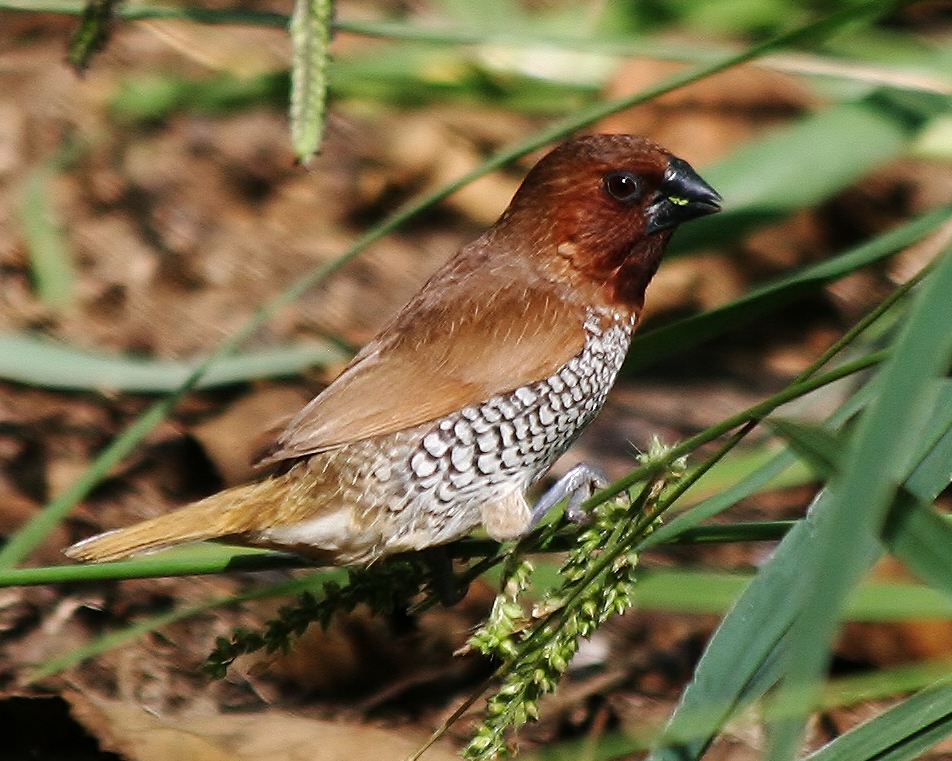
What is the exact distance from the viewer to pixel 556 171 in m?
3.42

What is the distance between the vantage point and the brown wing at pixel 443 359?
303 centimetres

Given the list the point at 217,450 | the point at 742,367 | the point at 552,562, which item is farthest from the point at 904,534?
the point at 742,367

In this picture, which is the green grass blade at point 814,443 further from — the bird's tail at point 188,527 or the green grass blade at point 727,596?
the bird's tail at point 188,527

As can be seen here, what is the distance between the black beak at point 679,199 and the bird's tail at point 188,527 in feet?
3.50

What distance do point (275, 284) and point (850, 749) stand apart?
3.64 meters

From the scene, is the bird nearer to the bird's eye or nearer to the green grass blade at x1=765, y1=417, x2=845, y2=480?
the bird's eye

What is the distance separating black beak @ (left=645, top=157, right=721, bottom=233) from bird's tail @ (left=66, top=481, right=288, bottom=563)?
107 cm

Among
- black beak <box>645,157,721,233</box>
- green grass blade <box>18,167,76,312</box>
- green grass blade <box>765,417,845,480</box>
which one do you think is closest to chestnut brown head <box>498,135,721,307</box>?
black beak <box>645,157,721,233</box>

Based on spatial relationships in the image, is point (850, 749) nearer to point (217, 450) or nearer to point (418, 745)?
point (418, 745)

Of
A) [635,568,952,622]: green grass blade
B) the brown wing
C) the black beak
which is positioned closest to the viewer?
[635,568,952,622]: green grass blade

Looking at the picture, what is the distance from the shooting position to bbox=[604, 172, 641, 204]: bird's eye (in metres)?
3.33

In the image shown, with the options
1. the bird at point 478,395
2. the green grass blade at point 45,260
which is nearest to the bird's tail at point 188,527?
the bird at point 478,395

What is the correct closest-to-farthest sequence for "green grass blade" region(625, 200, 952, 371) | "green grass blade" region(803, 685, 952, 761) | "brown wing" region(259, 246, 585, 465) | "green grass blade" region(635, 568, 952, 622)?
"green grass blade" region(803, 685, 952, 761) → "green grass blade" region(625, 200, 952, 371) → "green grass blade" region(635, 568, 952, 622) → "brown wing" region(259, 246, 585, 465)

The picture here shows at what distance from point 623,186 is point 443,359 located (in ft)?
1.95
